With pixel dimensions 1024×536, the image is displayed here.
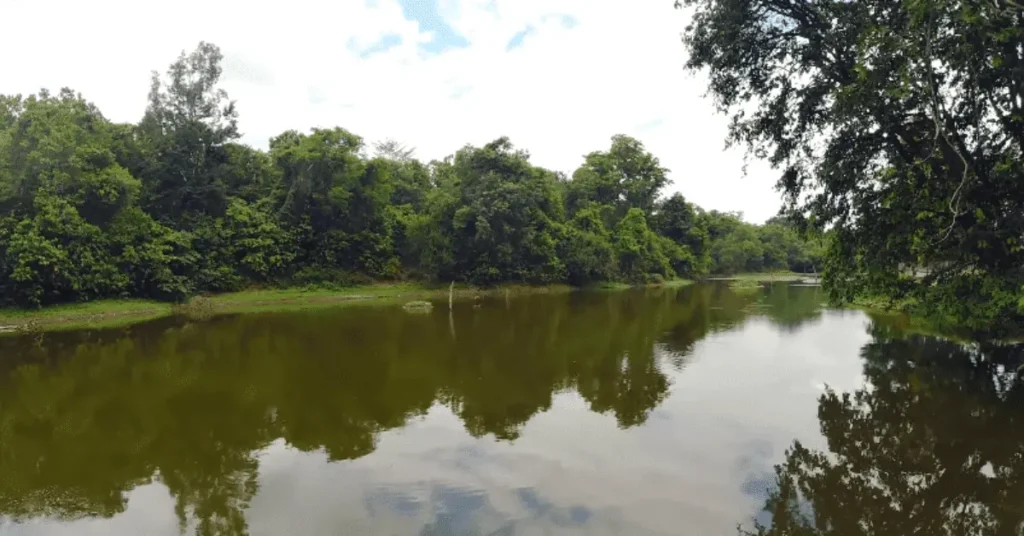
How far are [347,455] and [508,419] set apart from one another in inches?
130

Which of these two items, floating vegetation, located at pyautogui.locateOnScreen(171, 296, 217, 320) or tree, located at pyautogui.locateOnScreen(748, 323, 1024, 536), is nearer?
tree, located at pyautogui.locateOnScreen(748, 323, 1024, 536)

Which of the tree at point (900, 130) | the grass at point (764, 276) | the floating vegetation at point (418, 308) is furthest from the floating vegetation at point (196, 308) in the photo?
the grass at point (764, 276)

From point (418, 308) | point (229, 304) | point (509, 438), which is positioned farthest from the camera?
point (229, 304)

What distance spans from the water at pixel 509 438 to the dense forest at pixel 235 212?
11.1 metres

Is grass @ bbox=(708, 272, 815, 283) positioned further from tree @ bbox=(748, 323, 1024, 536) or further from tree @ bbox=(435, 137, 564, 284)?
tree @ bbox=(748, 323, 1024, 536)

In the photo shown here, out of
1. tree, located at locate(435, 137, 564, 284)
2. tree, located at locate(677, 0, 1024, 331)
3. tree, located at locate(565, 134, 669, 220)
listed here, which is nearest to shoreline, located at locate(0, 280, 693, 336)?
tree, located at locate(435, 137, 564, 284)

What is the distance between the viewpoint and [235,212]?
39.2 m

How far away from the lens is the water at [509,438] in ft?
23.7

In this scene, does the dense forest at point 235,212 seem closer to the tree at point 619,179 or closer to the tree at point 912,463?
the tree at point 619,179

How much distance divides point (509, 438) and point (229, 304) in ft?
99.6

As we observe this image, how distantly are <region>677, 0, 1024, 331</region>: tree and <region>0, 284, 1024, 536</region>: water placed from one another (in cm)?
279

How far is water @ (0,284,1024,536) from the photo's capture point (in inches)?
284

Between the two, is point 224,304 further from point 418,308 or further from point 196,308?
point 418,308

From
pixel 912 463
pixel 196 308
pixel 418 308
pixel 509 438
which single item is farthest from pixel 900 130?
pixel 196 308
